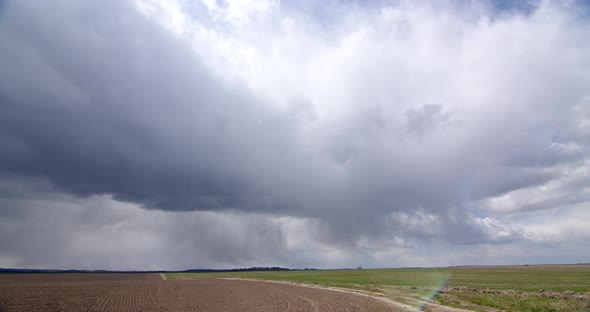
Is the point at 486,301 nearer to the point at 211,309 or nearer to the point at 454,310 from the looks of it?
the point at 454,310

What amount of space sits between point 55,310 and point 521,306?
43.0 meters

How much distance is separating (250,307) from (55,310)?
18124mm

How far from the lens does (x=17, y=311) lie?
3369 cm

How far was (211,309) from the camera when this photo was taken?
34531 mm

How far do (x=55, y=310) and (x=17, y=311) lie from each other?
3.17m

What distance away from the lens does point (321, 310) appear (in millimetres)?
32812

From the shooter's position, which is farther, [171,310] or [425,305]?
[425,305]

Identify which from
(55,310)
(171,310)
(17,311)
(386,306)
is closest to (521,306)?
(386,306)

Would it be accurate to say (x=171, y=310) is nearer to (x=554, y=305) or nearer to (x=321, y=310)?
(x=321, y=310)

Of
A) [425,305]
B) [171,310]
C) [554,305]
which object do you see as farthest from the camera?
[425,305]

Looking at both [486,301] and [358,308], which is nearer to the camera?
[358,308]

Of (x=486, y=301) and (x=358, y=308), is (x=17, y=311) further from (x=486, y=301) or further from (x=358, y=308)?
(x=486, y=301)

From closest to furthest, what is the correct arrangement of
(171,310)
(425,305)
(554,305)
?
(554,305)
(171,310)
(425,305)

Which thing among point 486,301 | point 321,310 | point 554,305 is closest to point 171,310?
point 321,310
